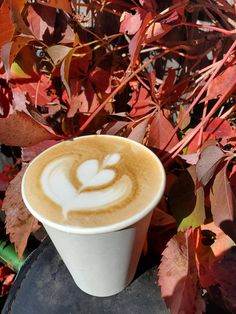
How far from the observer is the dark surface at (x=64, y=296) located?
74 cm

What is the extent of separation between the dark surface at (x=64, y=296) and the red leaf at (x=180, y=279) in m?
0.09

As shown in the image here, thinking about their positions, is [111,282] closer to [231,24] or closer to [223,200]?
[223,200]

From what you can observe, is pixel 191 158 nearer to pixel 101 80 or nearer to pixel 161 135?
pixel 161 135

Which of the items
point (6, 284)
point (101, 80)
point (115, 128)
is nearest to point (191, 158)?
point (115, 128)

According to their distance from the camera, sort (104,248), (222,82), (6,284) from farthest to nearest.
A: (6,284), (222,82), (104,248)

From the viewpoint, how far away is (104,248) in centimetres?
59

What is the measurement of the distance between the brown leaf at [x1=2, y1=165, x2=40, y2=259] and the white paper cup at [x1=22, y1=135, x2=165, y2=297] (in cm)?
12

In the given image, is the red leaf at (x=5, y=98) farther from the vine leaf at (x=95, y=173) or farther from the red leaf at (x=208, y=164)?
the red leaf at (x=208, y=164)

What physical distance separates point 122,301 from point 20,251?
0.22 m

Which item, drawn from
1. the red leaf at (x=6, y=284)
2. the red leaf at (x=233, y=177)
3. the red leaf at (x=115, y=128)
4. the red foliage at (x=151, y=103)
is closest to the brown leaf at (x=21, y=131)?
the red foliage at (x=151, y=103)

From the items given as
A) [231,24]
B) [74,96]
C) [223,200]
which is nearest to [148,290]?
[223,200]

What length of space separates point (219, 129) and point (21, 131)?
38 centimetres

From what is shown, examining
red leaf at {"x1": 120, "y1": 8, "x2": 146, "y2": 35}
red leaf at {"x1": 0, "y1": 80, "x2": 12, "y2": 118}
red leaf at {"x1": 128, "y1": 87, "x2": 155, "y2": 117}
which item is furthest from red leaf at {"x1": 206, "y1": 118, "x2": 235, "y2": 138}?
red leaf at {"x1": 0, "y1": 80, "x2": 12, "y2": 118}

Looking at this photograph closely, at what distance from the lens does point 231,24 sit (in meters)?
0.80
